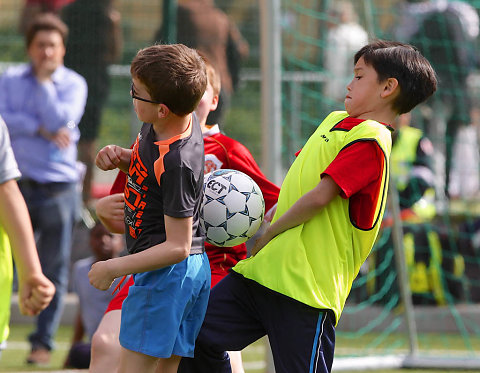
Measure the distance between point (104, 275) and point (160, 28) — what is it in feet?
20.0

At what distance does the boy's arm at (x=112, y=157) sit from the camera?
3.26 metres

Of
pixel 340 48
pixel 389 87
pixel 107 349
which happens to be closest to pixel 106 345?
pixel 107 349

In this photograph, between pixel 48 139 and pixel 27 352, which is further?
pixel 48 139

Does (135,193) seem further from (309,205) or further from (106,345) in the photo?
(106,345)

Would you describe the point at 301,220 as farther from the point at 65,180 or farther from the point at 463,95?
the point at 463,95

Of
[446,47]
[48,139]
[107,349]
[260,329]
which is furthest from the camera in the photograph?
[446,47]

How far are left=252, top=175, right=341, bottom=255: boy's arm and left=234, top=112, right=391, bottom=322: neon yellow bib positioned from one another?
4cm

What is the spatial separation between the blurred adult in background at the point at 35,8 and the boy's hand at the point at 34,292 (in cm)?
572

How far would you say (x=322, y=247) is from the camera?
338cm

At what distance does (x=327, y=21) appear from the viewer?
6836mm

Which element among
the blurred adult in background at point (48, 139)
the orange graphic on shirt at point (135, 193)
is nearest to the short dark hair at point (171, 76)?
the orange graphic on shirt at point (135, 193)

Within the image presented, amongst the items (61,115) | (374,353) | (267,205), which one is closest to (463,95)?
(374,353)

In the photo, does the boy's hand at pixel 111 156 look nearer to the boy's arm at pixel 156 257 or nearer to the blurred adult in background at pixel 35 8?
the boy's arm at pixel 156 257

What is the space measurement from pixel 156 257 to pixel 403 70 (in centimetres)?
121
